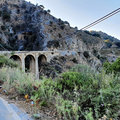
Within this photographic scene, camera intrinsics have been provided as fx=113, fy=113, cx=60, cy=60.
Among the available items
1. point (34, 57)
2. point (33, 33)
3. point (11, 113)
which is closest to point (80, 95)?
point (11, 113)

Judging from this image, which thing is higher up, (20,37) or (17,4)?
(17,4)

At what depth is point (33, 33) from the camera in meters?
37.2

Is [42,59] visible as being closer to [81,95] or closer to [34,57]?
[34,57]

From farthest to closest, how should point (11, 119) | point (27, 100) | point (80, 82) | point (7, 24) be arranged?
point (7, 24)
point (80, 82)
point (27, 100)
point (11, 119)

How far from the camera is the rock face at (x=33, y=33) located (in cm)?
3372

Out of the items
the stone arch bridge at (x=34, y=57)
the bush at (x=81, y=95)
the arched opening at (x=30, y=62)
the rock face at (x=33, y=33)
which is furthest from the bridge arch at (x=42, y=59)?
the bush at (x=81, y=95)

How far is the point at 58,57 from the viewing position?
29062 millimetres

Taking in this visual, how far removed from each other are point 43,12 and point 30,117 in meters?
45.5

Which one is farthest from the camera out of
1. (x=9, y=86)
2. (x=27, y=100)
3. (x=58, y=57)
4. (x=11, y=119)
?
(x=58, y=57)

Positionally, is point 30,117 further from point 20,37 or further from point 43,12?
point 43,12

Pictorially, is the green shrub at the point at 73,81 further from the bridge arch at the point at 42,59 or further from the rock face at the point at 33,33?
the rock face at the point at 33,33

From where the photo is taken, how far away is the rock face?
33.7 meters

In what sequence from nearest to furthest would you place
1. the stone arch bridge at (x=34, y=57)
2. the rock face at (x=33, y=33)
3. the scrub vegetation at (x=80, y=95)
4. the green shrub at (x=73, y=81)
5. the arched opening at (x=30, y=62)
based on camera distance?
1. the scrub vegetation at (x=80, y=95)
2. the green shrub at (x=73, y=81)
3. the stone arch bridge at (x=34, y=57)
4. the arched opening at (x=30, y=62)
5. the rock face at (x=33, y=33)

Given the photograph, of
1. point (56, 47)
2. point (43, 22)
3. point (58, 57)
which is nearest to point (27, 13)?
point (43, 22)
